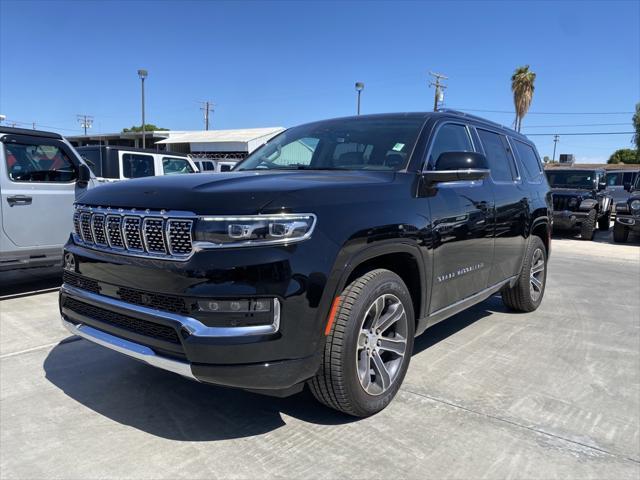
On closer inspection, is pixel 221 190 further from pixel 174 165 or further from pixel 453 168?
pixel 174 165

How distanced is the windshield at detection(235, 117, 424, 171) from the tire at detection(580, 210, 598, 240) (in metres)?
11.5

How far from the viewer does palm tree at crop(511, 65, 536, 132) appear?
34938 mm

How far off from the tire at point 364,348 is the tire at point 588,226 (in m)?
12.1

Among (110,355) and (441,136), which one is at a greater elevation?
(441,136)

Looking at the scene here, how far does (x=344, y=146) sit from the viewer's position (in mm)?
3826

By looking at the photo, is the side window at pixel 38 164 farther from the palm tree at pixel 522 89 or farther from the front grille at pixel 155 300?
the palm tree at pixel 522 89

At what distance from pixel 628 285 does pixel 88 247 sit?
25.2 feet

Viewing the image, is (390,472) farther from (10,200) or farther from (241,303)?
(10,200)

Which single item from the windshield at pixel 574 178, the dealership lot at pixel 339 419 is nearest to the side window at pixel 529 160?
the dealership lot at pixel 339 419

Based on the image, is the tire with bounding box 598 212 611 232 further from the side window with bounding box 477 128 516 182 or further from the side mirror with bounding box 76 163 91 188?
the side mirror with bounding box 76 163 91 188

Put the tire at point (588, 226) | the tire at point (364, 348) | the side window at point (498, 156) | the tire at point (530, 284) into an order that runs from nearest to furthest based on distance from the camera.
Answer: the tire at point (364, 348) < the side window at point (498, 156) < the tire at point (530, 284) < the tire at point (588, 226)

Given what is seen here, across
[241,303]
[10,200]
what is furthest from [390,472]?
[10,200]

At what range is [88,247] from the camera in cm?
299

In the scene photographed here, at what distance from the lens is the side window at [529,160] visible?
5352 mm
